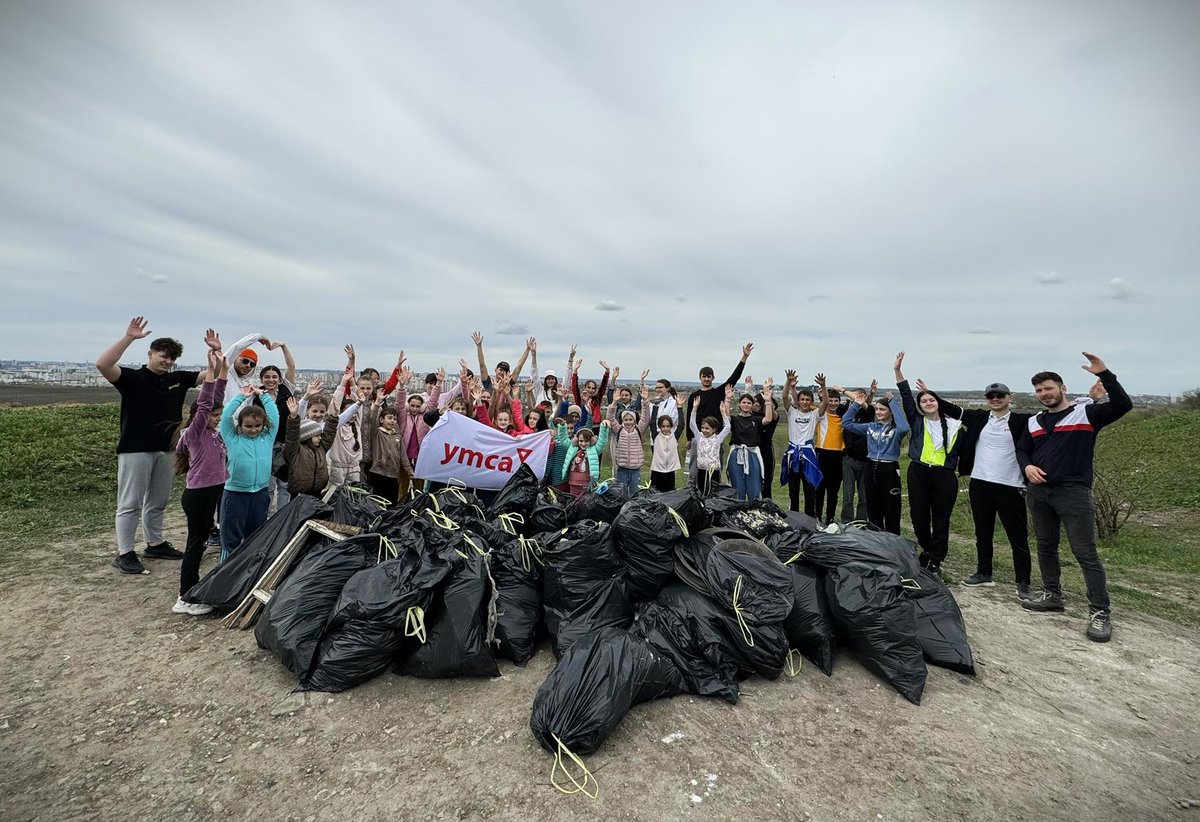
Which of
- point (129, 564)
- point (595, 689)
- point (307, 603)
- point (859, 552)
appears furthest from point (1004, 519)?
point (129, 564)

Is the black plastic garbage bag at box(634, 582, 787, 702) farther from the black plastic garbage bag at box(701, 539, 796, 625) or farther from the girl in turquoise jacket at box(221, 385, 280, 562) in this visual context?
the girl in turquoise jacket at box(221, 385, 280, 562)

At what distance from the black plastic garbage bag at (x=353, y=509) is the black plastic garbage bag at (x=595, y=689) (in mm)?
2008

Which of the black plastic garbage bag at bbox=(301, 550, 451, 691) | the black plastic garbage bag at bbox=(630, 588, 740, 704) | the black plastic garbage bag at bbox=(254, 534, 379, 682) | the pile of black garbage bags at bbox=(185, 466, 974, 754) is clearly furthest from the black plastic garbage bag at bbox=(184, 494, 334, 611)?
the black plastic garbage bag at bbox=(630, 588, 740, 704)

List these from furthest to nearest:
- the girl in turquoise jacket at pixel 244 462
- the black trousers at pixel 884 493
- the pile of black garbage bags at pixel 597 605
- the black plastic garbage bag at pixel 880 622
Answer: the black trousers at pixel 884 493
the girl in turquoise jacket at pixel 244 462
the black plastic garbage bag at pixel 880 622
the pile of black garbage bags at pixel 597 605

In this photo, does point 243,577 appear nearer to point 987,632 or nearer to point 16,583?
point 16,583

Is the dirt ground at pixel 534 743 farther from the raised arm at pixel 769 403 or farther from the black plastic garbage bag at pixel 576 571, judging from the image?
the raised arm at pixel 769 403

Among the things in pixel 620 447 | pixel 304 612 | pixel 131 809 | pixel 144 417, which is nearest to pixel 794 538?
pixel 620 447

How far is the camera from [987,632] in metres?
3.91

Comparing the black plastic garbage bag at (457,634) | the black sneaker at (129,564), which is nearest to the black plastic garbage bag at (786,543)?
the black plastic garbage bag at (457,634)

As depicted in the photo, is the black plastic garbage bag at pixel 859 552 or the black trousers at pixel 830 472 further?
the black trousers at pixel 830 472

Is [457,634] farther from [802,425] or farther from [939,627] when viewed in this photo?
[802,425]

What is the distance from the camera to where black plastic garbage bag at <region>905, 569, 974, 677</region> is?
331cm

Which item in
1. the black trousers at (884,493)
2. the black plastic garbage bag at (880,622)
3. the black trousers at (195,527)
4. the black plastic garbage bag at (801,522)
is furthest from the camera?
the black trousers at (884,493)

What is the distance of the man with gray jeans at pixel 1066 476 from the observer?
399cm
